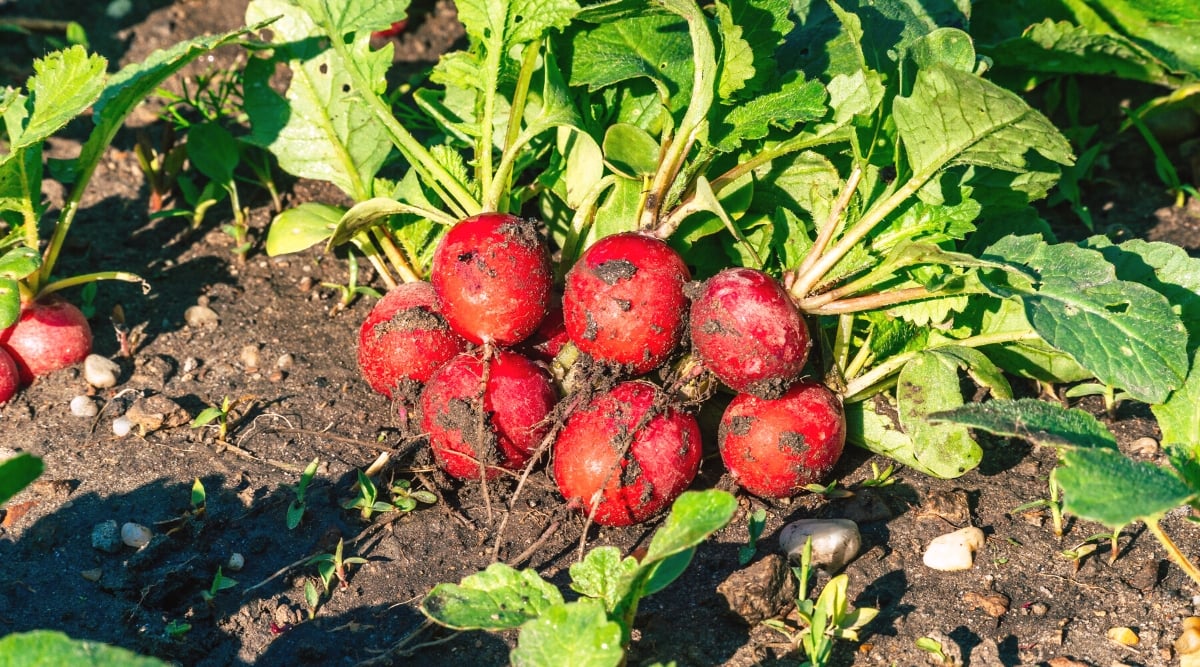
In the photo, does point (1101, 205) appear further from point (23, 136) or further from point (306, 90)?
point (23, 136)

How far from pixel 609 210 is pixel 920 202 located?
0.79 meters

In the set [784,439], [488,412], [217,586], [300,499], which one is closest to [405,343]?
[488,412]

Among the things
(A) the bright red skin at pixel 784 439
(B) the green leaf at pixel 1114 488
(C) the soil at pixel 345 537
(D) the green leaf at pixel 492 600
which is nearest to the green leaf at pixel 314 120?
(C) the soil at pixel 345 537

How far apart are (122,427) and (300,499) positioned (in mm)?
591

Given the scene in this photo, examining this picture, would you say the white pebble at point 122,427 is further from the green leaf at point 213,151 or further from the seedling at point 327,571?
the green leaf at point 213,151

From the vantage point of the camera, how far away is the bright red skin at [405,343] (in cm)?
288

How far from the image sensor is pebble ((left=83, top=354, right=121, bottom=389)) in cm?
310

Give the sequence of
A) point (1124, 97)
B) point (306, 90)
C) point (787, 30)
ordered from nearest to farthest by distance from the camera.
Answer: point (787, 30) < point (306, 90) < point (1124, 97)

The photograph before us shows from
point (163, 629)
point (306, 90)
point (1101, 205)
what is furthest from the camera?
point (1101, 205)

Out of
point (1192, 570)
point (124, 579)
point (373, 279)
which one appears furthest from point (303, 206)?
point (1192, 570)

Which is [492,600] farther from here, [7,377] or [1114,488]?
[7,377]

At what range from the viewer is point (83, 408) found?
3.01 meters

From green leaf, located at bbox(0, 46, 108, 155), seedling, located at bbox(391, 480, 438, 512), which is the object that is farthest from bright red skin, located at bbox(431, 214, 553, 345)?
green leaf, located at bbox(0, 46, 108, 155)

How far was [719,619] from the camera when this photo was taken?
8.07 feet
